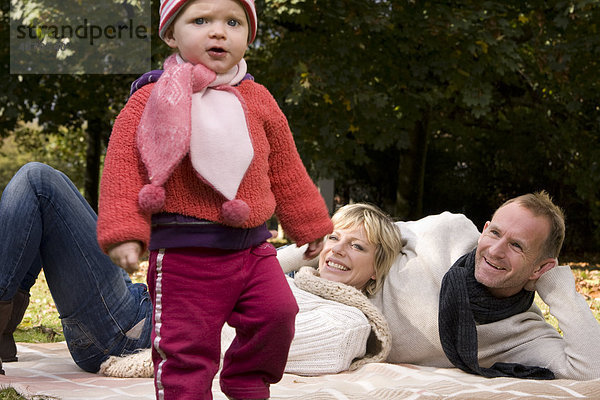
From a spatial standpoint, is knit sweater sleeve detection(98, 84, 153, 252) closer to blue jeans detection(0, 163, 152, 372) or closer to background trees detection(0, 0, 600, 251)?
blue jeans detection(0, 163, 152, 372)

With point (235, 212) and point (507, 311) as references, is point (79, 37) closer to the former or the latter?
point (507, 311)

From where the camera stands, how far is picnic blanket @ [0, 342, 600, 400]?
9.12ft

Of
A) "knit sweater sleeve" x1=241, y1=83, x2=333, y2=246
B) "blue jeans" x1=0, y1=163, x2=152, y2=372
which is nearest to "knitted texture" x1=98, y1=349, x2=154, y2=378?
"blue jeans" x1=0, y1=163, x2=152, y2=372

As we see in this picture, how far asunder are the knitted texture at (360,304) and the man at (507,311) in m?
0.11

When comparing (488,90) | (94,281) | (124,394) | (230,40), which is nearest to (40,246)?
(94,281)

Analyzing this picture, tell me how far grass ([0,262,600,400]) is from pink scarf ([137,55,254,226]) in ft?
4.29

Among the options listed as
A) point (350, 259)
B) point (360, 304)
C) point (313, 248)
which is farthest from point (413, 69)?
point (313, 248)

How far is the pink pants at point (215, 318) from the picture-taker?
206cm

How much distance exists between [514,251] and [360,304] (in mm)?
800

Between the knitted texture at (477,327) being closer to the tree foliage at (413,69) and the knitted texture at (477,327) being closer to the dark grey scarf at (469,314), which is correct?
the dark grey scarf at (469,314)

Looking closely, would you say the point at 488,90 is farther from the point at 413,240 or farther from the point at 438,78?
the point at 413,240

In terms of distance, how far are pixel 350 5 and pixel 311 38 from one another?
72 centimetres

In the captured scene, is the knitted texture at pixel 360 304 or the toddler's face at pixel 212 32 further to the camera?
the knitted texture at pixel 360 304

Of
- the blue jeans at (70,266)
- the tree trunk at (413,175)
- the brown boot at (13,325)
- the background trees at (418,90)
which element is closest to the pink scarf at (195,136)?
the blue jeans at (70,266)
